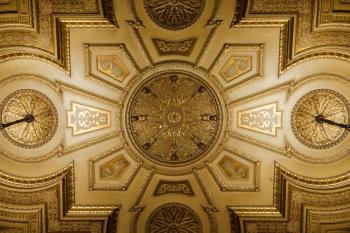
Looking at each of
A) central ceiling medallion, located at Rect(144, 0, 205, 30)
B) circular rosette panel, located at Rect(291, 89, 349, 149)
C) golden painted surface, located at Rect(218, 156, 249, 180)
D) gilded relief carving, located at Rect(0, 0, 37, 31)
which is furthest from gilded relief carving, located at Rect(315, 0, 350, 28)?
gilded relief carving, located at Rect(0, 0, 37, 31)

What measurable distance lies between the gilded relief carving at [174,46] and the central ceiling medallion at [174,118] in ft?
2.07

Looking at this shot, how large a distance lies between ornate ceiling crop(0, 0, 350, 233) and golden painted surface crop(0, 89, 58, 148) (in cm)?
3

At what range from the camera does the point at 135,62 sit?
10461 millimetres

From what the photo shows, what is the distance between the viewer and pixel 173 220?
1136 cm

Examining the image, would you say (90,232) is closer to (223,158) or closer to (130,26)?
(223,158)

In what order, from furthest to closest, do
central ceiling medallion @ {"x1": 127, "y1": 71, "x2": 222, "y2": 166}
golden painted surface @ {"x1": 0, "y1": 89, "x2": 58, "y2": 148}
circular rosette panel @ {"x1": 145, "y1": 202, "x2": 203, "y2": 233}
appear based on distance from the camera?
circular rosette panel @ {"x1": 145, "y1": 202, "x2": 203, "y2": 233} < central ceiling medallion @ {"x1": 127, "y1": 71, "x2": 222, "y2": 166} < golden painted surface @ {"x1": 0, "y1": 89, "x2": 58, "y2": 148}

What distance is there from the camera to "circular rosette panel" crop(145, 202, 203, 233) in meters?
11.3

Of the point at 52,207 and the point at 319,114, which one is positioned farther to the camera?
the point at 52,207

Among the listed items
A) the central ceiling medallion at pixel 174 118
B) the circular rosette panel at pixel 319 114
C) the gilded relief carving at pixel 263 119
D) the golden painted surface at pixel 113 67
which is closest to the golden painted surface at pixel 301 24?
the circular rosette panel at pixel 319 114

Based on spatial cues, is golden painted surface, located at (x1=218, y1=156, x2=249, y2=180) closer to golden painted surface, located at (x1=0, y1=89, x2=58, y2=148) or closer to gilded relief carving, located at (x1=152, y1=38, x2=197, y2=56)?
gilded relief carving, located at (x1=152, y1=38, x2=197, y2=56)

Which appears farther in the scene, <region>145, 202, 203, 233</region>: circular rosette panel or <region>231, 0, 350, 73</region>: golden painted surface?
<region>145, 202, 203, 233</region>: circular rosette panel

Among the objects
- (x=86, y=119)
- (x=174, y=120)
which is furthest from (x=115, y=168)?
(x=174, y=120)

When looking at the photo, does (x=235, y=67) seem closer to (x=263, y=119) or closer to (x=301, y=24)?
(x=263, y=119)

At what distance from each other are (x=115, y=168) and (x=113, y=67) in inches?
111
